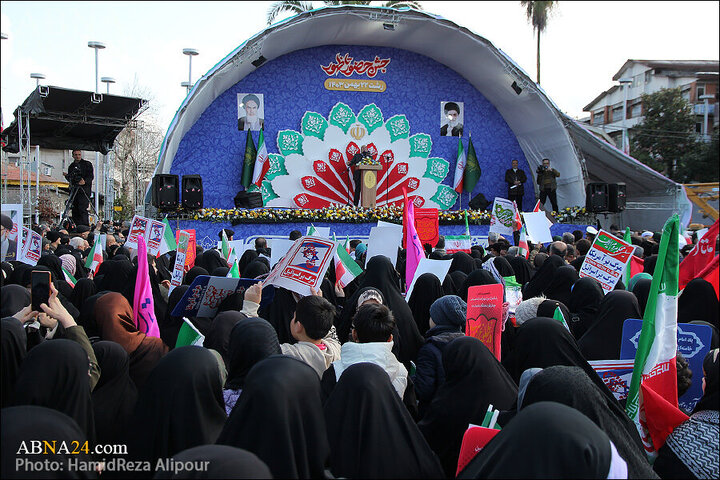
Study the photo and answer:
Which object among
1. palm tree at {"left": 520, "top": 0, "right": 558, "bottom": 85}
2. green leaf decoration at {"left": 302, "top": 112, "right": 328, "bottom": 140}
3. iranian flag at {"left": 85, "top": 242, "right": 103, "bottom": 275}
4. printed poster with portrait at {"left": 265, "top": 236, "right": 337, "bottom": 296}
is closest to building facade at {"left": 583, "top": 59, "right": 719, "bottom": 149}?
palm tree at {"left": 520, "top": 0, "right": 558, "bottom": 85}

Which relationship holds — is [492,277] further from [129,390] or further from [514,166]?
[514,166]

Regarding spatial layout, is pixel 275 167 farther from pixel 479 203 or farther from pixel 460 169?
pixel 479 203

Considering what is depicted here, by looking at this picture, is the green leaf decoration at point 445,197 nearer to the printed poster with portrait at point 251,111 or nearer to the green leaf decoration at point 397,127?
the green leaf decoration at point 397,127

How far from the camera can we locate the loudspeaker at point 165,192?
12758 mm

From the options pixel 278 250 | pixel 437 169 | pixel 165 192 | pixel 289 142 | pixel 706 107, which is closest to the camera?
pixel 278 250

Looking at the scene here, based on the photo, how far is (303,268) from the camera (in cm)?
406

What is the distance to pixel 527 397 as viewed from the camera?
2.27 m

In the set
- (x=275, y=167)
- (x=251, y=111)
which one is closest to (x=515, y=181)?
(x=275, y=167)

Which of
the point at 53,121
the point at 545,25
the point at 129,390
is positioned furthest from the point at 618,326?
the point at 545,25

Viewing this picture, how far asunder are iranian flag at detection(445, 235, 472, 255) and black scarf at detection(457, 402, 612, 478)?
614cm

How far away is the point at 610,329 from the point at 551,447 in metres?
2.42

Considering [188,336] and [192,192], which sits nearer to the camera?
[188,336]

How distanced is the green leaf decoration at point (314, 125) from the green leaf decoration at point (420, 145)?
7.06 ft

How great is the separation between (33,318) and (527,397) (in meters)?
2.37
